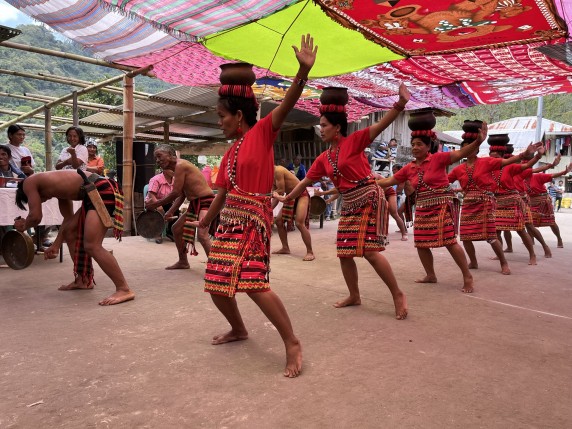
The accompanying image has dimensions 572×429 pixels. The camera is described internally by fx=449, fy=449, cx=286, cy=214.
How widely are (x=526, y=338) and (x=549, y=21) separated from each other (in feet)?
10.9

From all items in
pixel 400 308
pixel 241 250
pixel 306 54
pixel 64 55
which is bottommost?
pixel 400 308

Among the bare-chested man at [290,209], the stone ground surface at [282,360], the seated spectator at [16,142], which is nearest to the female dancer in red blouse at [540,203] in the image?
the stone ground surface at [282,360]

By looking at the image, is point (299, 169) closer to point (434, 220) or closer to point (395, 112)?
point (434, 220)

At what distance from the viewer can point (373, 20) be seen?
4.95 m

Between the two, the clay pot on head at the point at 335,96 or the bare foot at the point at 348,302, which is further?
the bare foot at the point at 348,302

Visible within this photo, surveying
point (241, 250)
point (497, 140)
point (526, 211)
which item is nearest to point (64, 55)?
point (241, 250)

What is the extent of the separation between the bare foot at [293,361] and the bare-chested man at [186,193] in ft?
8.76

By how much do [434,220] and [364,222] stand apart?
1.30 m

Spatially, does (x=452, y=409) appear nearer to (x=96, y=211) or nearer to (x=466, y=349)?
(x=466, y=349)

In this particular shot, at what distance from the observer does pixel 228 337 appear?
10.1 ft

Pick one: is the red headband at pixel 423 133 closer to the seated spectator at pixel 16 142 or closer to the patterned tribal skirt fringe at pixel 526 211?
the patterned tribal skirt fringe at pixel 526 211

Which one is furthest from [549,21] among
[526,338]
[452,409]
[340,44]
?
[452,409]

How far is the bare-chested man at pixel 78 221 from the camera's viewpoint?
12.9 feet

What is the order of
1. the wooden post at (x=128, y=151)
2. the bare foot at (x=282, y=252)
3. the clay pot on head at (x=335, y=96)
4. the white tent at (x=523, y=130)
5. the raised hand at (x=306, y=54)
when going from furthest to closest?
the white tent at (x=523, y=130) < the wooden post at (x=128, y=151) < the bare foot at (x=282, y=252) < the clay pot on head at (x=335, y=96) < the raised hand at (x=306, y=54)
